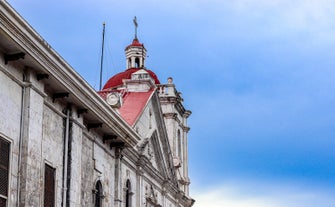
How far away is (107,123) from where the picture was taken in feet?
80.0

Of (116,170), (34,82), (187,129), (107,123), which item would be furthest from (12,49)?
(187,129)

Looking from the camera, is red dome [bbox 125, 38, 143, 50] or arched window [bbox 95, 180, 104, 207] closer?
arched window [bbox 95, 180, 104, 207]

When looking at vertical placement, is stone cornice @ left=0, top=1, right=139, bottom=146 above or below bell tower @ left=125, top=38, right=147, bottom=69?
below

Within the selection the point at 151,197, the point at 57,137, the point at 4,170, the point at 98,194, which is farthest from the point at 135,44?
the point at 4,170

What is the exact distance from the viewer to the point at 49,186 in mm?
19859

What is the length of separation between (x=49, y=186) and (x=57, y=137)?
1.57 metres

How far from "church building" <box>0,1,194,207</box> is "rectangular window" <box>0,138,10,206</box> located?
24 mm

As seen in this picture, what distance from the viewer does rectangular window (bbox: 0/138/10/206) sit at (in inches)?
661

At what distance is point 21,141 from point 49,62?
239cm

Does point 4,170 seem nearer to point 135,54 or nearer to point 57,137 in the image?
point 57,137

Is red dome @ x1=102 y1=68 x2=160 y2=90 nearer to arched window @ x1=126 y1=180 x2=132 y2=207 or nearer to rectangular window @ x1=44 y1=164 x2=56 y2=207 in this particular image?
arched window @ x1=126 y1=180 x2=132 y2=207

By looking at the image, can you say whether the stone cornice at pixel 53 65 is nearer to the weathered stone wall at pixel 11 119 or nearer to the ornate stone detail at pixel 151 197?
the weathered stone wall at pixel 11 119

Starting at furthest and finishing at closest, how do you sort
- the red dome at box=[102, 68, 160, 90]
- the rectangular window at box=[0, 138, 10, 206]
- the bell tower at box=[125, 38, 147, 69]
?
the bell tower at box=[125, 38, 147, 69], the red dome at box=[102, 68, 160, 90], the rectangular window at box=[0, 138, 10, 206]

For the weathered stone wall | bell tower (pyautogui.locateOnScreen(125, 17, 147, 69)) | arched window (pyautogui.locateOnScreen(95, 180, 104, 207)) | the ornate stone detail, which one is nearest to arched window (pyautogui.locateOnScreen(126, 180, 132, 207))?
the ornate stone detail
